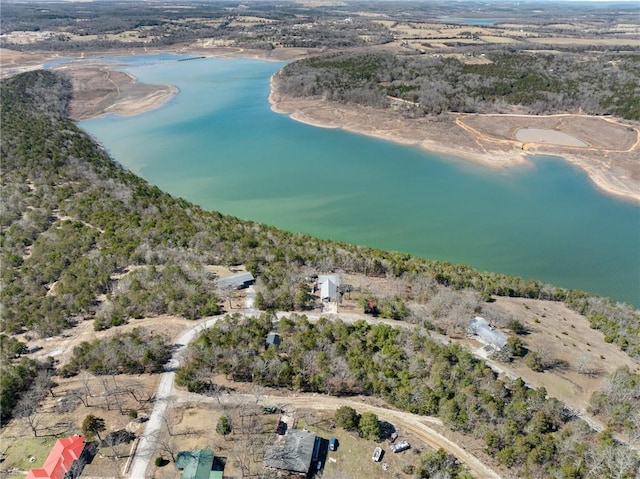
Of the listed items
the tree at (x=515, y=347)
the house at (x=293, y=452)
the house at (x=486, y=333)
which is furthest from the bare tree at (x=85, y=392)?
the tree at (x=515, y=347)

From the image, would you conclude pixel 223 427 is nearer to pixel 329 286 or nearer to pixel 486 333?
pixel 329 286

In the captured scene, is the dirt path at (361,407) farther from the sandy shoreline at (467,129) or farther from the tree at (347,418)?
the sandy shoreline at (467,129)

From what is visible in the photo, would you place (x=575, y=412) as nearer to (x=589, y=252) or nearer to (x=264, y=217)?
(x=589, y=252)

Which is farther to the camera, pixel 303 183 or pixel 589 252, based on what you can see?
pixel 303 183

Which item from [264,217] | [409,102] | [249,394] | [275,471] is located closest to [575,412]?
[275,471]

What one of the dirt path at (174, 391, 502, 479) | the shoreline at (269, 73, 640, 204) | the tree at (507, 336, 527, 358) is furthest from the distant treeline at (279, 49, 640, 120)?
the dirt path at (174, 391, 502, 479)

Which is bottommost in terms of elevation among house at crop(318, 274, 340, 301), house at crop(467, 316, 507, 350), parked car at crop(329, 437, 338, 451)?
parked car at crop(329, 437, 338, 451)

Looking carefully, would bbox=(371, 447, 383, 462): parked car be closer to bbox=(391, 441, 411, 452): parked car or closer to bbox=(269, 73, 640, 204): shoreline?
bbox=(391, 441, 411, 452): parked car
